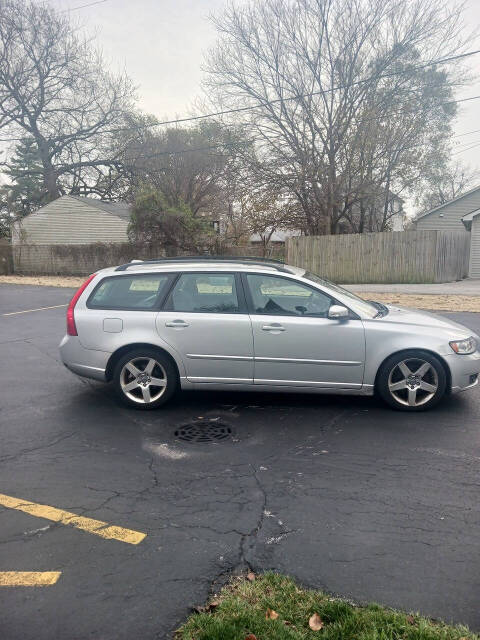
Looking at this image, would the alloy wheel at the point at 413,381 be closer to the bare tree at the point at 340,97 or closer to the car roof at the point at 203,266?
the car roof at the point at 203,266

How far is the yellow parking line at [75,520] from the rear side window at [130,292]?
241 centimetres

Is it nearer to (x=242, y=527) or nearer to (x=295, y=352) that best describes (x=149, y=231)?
(x=295, y=352)

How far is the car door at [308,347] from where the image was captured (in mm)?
5059

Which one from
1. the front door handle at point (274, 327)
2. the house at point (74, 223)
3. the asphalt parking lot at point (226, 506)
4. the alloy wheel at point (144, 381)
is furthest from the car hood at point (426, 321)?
the house at point (74, 223)

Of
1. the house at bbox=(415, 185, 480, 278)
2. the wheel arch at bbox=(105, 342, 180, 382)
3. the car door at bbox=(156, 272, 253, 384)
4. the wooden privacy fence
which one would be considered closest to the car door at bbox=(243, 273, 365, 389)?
the car door at bbox=(156, 272, 253, 384)

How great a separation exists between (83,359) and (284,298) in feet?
→ 7.34

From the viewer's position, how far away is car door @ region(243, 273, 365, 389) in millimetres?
5059

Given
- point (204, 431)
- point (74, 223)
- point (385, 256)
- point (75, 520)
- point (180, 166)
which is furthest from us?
point (74, 223)

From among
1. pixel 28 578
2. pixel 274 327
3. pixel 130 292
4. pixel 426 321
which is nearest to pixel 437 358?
pixel 426 321

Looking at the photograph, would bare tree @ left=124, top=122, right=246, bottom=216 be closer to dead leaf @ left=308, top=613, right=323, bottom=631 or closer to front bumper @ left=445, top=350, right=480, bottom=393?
front bumper @ left=445, top=350, right=480, bottom=393

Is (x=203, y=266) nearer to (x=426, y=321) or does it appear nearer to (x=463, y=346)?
(x=426, y=321)

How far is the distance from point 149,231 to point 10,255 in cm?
1097

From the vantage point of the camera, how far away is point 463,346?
16.6 ft

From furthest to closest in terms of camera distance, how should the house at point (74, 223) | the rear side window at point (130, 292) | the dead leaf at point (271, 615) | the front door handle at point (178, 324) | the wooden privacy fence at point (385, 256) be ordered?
the house at point (74, 223) < the wooden privacy fence at point (385, 256) < the rear side window at point (130, 292) < the front door handle at point (178, 324) < the dead leaf at point (271, 615)
